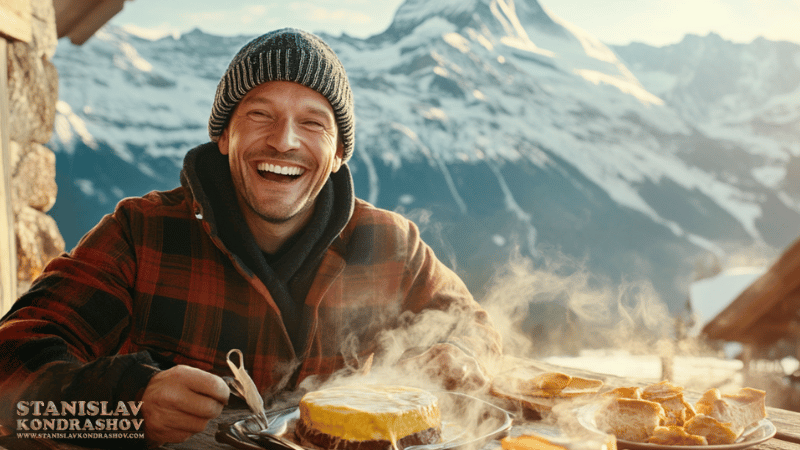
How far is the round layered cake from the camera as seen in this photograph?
1069 mm

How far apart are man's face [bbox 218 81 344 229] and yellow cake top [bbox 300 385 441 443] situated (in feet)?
3.03

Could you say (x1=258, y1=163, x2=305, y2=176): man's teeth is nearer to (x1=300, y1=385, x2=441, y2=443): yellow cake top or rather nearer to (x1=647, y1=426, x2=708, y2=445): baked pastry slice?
(x1=300, y1=385, x2=441, y2=443): yellow cake top

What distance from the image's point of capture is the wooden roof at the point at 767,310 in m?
5.75

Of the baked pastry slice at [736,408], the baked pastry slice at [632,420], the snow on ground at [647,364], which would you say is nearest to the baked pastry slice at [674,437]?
the baked pastry slice at [632,420]

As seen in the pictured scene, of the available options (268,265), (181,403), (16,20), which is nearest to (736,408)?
(181,403)

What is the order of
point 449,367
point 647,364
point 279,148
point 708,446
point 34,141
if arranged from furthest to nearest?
point 647,364
point 34,141
point 279,148
point 449,367
point 708,446

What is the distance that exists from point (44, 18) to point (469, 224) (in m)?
24.2

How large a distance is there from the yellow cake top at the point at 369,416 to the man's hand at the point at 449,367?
0.38m

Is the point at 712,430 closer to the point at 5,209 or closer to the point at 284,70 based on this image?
the point at 284,70

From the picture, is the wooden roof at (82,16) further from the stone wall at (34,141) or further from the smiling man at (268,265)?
the smiling man at (268,265)

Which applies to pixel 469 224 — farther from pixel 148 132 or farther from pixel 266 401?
pixel 266 401

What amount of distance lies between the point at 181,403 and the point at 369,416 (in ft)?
1.31

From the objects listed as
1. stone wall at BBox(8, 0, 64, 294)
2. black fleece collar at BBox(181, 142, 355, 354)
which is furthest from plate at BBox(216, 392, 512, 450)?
stone wall at BBox(8, 0, 64, 294)

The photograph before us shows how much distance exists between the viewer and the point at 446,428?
4.02ft
